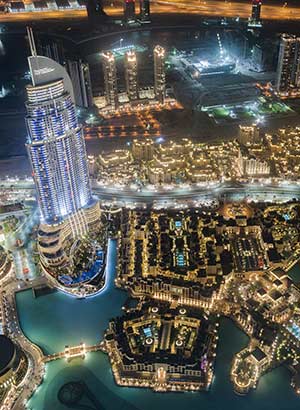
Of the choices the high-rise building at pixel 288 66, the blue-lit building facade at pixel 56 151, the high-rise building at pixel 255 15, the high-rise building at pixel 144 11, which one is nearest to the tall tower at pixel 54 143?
the blue-lit building facade at pixel 56 151

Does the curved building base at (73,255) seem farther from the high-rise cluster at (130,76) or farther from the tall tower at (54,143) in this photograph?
the high-rise cluster at (130,76)

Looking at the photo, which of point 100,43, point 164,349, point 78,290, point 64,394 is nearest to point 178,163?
point 78,290

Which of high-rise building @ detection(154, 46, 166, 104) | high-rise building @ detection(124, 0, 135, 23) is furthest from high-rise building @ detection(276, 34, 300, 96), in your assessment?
high-rise building @ detection(124, 0, 135, 23)

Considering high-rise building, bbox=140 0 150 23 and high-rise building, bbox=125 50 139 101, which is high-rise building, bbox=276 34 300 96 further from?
high-rise building, bbox=140 0 150 23

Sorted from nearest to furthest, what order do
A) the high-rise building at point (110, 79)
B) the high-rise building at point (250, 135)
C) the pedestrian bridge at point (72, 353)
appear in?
the pedestrian bridge at point (72, 353) → the high-rise building at point (250, 135) → the high-rise building at point (110, 79)

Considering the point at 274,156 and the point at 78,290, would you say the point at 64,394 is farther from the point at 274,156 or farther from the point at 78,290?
the point at 274,156

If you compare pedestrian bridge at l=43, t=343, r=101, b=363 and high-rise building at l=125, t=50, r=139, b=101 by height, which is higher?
high-rise building at l=125, t=50, r=139, b=101
